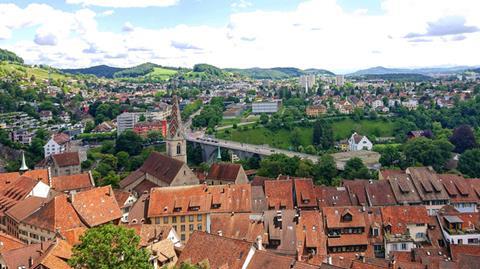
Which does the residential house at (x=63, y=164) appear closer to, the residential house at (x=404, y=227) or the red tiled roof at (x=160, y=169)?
the red tiled roof at (x=160, y=169)

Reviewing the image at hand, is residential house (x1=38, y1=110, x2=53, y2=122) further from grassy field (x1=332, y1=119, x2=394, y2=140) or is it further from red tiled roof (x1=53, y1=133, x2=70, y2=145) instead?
grassy field (x1=332, y1=119, x2=394, y2=140)

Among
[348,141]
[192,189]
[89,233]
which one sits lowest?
[348,141]

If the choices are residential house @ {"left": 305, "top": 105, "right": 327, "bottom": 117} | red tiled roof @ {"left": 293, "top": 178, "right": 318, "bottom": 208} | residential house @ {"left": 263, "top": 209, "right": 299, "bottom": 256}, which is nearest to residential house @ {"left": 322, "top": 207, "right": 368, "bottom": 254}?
residential house @ {"left": 263, "top": 209, "right": 299, "bottom": 256}

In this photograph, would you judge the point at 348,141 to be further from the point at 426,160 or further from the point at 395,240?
the point at 395,240

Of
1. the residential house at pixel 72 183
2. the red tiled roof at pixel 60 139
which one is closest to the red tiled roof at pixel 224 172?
the residential house at pixel 72 183

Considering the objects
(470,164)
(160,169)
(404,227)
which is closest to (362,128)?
(470,164)

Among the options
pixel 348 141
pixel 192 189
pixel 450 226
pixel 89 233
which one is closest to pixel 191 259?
pixel 89 233

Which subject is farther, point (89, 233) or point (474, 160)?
point (474, 160)
